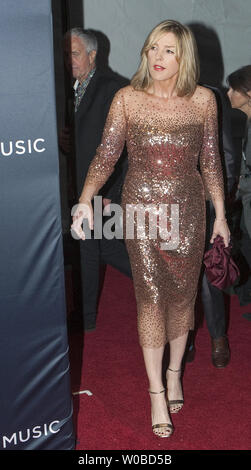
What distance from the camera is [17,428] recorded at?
7.95 ft

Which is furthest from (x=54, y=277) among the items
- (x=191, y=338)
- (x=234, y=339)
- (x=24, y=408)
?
(x=234, y=339)

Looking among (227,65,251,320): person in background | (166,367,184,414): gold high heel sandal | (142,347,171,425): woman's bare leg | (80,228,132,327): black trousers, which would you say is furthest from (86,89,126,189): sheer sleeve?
(227,65,251,320): person in background

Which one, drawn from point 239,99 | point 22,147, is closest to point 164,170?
point 22,147

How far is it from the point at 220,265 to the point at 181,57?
98cm

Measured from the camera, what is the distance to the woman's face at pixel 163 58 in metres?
2.54

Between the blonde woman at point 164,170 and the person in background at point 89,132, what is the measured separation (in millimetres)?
867

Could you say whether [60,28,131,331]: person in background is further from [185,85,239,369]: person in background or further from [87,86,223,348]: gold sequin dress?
[87,86,223,348]: gold sequin dress

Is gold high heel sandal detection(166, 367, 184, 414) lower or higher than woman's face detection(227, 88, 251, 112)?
lower

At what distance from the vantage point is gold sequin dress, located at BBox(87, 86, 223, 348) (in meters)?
2.62

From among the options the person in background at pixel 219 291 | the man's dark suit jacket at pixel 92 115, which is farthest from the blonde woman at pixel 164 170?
the man's dark suit jacket at pixel 92 115

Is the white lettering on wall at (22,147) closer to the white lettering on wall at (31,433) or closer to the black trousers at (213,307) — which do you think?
the white lettering on wall at (31,433)
